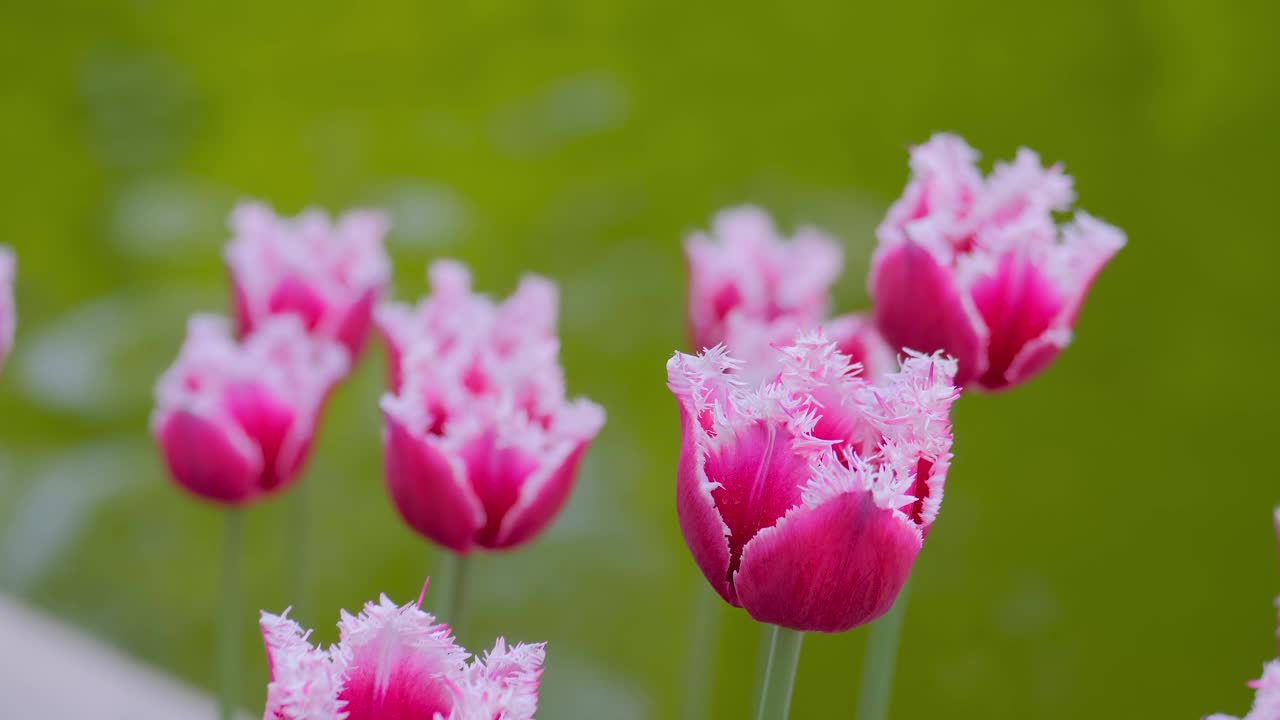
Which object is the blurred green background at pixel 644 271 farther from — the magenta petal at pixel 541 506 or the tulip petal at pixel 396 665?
the tulip petal at pixel 396 665

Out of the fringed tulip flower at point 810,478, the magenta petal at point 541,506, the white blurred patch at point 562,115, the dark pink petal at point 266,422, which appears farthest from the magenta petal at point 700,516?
the white blurred patch at point 562,115

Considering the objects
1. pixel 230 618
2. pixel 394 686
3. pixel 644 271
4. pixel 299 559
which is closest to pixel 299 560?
pixel 299 559

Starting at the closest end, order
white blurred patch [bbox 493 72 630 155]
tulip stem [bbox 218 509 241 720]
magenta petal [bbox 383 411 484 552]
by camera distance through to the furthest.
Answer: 1. magenta petal [bbox 383 411 484 552]
2. tulip stem [bbox 218 509 241 720]
3. white blurred patch [bbox 493 72 630 155]

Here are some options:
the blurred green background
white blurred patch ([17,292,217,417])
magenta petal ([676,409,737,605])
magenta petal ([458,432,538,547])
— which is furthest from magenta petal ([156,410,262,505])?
white blurred patch ([17,292,217,417])

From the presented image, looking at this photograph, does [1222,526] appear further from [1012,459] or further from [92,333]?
[92,333]

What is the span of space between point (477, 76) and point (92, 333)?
0.35 metres

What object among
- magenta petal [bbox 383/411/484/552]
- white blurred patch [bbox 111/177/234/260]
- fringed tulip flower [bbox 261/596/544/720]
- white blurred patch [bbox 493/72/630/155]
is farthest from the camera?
white blurred patch [bbox 111/177/234/260]

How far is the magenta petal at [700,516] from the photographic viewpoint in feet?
0.91

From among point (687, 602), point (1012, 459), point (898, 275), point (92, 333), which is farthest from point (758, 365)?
point (92, 333)

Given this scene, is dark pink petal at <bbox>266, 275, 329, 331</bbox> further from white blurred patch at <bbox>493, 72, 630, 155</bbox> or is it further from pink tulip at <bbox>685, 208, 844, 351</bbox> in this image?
white blurred patch at <bbox>493, 72, 630, 155</bbox>

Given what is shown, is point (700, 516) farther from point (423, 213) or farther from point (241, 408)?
point (423, 213)

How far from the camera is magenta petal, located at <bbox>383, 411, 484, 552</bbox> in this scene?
378 millimetres

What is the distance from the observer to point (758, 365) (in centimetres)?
38

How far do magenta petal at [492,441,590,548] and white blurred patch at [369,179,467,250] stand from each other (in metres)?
0.48
